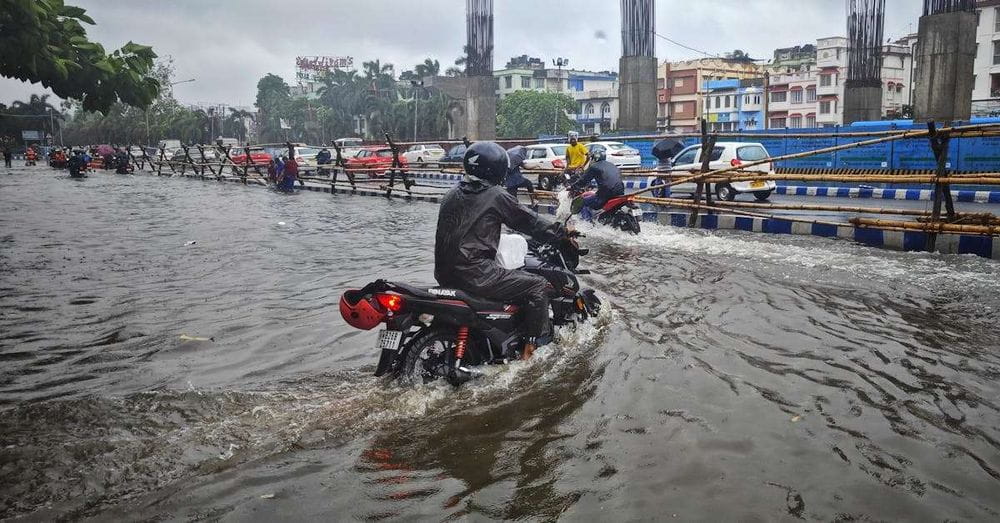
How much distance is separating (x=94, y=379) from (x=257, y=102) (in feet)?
367

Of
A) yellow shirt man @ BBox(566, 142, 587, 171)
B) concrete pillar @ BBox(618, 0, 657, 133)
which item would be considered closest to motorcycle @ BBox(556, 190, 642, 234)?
yellow shirt man @ BBox(566, 142, 587, 171)

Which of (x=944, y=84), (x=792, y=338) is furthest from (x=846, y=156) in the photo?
(x=792, y=338)

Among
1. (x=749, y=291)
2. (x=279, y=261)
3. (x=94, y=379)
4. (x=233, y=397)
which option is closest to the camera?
(x=233, y=397)

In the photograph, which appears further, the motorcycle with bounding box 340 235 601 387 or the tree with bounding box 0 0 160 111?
the tree with bounding box 0 0 160 111

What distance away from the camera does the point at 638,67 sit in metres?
29.7

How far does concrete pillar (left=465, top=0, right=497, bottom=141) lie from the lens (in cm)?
3578

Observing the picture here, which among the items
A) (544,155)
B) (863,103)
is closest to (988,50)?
(863,103)

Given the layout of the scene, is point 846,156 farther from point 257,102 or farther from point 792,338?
point 257,102

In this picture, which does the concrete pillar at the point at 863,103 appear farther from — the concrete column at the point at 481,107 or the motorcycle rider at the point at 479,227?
the motorcycle rider at the point at 479,227

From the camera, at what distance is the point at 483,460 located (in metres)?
3.72

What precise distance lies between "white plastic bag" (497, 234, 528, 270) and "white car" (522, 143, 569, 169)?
19568 millimetres

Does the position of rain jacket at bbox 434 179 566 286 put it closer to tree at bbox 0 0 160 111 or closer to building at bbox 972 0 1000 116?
tree at bbox 0 0 160 111

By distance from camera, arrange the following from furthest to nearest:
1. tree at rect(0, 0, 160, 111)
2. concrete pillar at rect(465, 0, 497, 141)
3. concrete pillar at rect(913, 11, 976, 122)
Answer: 1. concrete pillar at rect(465, 0, 497, 141)
2. concrete pillar at rect(913, 11, 976, 122)
3. tree at rect(0, 0, 160, 111)

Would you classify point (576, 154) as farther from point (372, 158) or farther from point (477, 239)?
point (372, 158)
